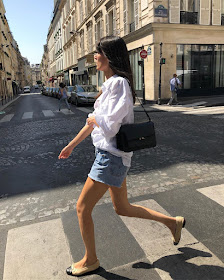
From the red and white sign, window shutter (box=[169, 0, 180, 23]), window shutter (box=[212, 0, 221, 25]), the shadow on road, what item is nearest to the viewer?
the shadow on road

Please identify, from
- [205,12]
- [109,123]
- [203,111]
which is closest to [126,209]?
[109,123]

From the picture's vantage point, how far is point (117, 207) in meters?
2.18

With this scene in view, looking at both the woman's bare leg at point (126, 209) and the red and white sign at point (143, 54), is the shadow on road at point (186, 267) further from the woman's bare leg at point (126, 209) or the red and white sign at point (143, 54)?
the red and white sign at point (143, 54)

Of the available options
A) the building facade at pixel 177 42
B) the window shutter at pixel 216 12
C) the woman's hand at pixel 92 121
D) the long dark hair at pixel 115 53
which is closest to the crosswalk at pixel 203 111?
the building facade at pixel 177 42

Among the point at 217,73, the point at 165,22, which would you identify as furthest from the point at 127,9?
the point at 217,73

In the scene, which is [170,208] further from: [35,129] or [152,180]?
[35,129]

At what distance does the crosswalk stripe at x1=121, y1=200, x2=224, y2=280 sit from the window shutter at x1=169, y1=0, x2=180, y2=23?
661 inches

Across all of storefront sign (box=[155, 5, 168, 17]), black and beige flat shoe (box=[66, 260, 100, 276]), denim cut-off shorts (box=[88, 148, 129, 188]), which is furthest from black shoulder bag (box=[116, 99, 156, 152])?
storefront sign (box=[155, 5, 168, 17])

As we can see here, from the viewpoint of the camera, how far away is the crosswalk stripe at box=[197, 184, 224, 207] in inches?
132

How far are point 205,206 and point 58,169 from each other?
270 centimetres

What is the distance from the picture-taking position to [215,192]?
3551mm

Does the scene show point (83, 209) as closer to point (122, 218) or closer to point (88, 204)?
point (88, 204)

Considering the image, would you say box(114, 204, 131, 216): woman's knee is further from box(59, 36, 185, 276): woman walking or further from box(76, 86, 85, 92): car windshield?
box(76, 86, 85, 92): car windshield

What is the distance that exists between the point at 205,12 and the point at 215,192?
1731 centimetres
